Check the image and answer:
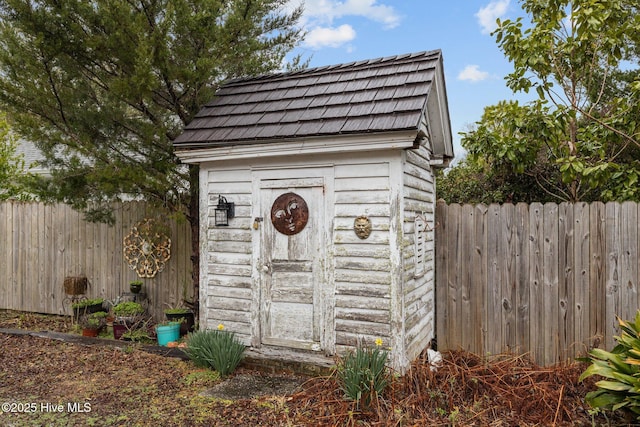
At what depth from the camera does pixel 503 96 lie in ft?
24.3

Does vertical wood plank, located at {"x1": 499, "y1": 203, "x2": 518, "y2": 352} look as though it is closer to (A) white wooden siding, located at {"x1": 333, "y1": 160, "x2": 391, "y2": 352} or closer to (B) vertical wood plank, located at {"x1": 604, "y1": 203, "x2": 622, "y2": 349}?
(B) vertical wood plank, located at {"x1": 604, "y1": 203, "x2": 622, "y2": 349}

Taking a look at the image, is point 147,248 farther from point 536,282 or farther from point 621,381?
point 621,381

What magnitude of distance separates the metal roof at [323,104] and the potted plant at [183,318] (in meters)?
2.27

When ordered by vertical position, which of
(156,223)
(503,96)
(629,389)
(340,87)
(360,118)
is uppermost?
(503,96)

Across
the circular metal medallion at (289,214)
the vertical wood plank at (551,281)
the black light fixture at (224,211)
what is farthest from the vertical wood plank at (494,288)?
the black light fixture at (224,211)

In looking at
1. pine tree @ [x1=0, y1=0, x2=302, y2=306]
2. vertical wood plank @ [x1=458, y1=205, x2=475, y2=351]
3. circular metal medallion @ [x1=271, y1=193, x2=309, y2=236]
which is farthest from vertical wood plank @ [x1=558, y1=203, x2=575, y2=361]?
pine tree @ [x1=0, y1=0, x2=302, y2=306]

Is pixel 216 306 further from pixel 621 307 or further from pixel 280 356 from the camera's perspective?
pixel 621 307

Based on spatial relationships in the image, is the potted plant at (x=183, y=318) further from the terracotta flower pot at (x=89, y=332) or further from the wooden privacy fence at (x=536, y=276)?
the wooden privacy fence at (x=536, y=276)

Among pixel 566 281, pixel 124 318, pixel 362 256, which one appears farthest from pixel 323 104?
pixel 124 318

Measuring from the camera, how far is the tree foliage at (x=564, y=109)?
5637 mm

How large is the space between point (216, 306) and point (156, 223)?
6.62 ft

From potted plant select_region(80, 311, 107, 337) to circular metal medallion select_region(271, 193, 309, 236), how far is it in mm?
3295

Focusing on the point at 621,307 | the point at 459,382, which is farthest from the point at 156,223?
the point at 621,307

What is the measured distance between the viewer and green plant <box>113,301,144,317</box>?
5.96 m
